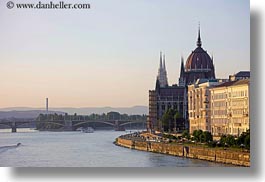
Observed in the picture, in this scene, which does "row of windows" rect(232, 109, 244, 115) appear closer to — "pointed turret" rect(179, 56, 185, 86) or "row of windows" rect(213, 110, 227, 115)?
"row of windows" rect(213, 110, 227, 115)

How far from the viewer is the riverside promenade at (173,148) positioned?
424 inches

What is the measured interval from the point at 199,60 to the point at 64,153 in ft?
6.04

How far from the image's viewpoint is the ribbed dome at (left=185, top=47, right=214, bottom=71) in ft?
32.8

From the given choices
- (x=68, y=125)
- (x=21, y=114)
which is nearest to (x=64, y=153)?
(x=68, y=125)

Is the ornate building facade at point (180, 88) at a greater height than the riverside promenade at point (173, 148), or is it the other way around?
the ornate building facade at point (180, 88)

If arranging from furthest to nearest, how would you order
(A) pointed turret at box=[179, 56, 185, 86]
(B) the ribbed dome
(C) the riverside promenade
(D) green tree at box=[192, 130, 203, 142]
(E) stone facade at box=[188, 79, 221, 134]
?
(C) the riverside promenade → (D) green tree at box=[192, 130, 203, 142] → (E) stone facade at box=[188, 79, 221, 134] → (A) pointed turret at box=[179, 56, 185, 86] → (B) the ribbed dome

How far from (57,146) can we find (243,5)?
2642 mm

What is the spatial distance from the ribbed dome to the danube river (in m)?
1.13

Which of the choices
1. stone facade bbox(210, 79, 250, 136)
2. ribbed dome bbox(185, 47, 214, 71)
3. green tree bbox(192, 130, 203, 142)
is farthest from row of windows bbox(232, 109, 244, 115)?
green tree bbox(192, 130, 203, 142)

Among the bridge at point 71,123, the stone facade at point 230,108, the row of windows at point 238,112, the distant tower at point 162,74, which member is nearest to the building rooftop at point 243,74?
the stone facade at point 230,108

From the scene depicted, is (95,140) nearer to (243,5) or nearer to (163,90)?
(163,90)

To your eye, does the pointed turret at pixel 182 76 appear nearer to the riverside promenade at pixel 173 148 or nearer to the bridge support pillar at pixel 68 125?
the riverside promenade at pixel 173 148

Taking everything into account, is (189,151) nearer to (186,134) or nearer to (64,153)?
(186,134)

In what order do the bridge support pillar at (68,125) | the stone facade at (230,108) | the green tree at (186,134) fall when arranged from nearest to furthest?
the stone facade at (230,108)
the bridge support pillar at (68,125)
the green tree at (186,134)
